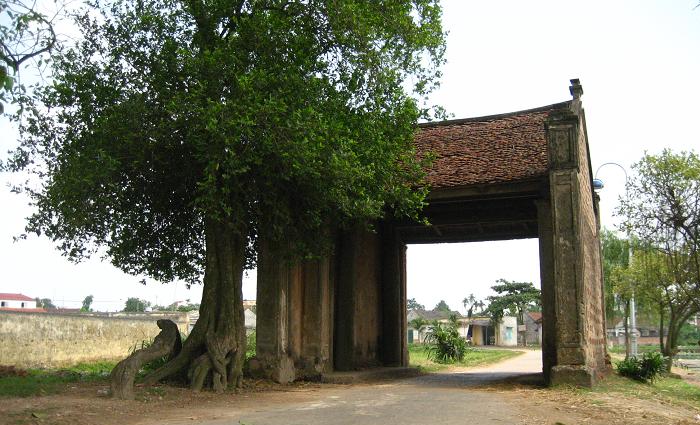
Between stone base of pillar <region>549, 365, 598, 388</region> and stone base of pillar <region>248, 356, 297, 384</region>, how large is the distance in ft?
16.8

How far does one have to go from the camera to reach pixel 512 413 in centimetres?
827

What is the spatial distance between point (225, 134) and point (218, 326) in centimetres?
371

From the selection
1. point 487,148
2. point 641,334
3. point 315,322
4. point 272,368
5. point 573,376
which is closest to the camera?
point 573,376

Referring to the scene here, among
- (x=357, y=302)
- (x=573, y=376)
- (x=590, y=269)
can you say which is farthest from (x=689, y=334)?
(x=573, y=376)

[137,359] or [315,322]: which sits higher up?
[315,322]

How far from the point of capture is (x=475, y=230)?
19.2 metres

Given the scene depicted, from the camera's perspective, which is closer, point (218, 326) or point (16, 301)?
point (218, 326)

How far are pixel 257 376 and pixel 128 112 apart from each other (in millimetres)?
5755

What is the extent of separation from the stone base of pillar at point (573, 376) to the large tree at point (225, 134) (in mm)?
4083

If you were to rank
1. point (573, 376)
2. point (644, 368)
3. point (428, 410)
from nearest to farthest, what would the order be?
point (428, 410)
point (573, 376)
point (644, 368)

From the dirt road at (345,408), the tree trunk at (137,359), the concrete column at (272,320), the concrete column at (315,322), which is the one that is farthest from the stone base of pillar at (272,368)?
the tree trunk at (137,359)

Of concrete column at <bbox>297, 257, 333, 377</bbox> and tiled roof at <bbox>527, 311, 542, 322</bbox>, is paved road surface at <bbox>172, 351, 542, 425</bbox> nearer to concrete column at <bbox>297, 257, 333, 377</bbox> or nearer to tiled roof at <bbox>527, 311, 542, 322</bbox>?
concrete column at <bbox>297, 257, 333, 377</bbox>

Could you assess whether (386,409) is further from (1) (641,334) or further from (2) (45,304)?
(1) (641,334)

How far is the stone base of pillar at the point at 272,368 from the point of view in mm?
12586
